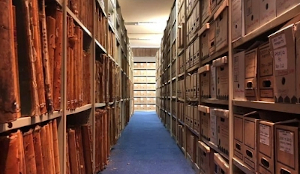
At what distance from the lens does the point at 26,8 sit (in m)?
1.03

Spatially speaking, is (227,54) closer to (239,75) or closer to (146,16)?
(239,75)

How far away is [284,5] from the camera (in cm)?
109

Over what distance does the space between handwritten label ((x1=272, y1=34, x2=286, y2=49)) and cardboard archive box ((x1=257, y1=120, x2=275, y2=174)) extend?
0.31m

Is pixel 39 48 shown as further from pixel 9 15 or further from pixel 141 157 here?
pixel 141 157

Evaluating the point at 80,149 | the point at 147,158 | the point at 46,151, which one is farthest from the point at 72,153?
the point at 147,158

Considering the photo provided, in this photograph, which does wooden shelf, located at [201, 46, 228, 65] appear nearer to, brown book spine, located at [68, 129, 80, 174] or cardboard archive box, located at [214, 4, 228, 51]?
cardboard archive box, located at [214, 4, 228, 51]

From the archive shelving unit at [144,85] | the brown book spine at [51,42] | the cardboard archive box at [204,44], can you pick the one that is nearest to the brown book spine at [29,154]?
the brown book spine at [51,42]

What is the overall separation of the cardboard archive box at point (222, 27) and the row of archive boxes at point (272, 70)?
0.81 ft

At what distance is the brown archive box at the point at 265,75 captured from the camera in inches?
48.4

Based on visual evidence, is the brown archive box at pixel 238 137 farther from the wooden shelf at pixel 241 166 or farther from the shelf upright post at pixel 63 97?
the shelf upright post at pixel 63 97

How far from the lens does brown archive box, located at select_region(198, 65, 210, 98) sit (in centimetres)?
240

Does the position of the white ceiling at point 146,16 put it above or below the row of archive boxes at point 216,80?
above

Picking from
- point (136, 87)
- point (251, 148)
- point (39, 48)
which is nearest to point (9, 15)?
point (39, 48)

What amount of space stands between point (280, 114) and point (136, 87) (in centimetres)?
1157
